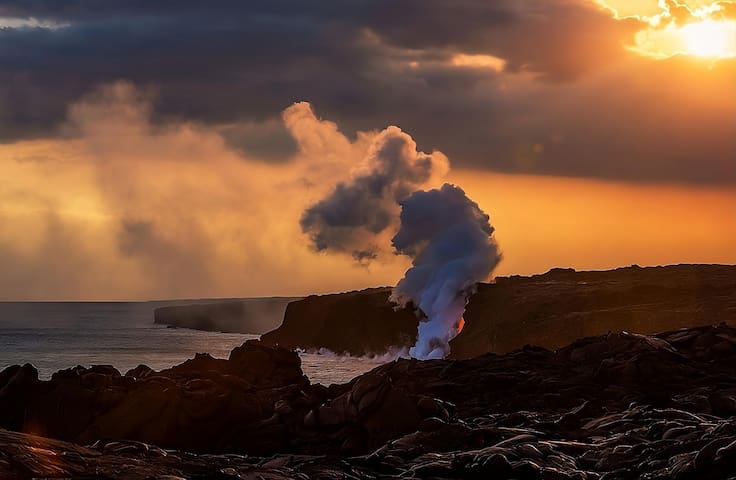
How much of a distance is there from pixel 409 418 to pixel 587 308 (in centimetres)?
9798

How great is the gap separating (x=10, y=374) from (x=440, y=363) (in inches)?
906

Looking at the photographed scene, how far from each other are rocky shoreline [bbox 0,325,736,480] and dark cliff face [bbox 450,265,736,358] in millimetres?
58545

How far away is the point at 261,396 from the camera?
48156 millimetres

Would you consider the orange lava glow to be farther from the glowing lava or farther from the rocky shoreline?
the rocky shoreline

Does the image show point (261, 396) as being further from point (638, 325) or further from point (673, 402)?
point (638, 325)


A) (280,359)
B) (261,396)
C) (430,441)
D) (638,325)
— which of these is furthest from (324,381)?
(430,441)

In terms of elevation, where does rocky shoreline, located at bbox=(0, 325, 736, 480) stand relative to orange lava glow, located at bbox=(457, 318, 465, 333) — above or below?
below

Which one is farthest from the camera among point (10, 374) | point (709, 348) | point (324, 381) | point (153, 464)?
point (324, 381)

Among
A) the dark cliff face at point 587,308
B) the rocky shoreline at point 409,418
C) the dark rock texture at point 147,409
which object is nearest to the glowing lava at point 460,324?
the dark cliff face at point 587,308

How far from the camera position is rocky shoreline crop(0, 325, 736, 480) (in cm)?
3084

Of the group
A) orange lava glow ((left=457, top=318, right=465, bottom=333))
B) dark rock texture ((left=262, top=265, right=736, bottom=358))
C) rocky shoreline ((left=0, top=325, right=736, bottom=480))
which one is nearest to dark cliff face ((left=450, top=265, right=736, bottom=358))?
dark rock texture ((left=262, top=265, right=736, bottom=358))

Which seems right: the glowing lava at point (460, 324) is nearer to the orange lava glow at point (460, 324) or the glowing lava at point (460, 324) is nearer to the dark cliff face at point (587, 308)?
the orange lava glow at point (460, 324)

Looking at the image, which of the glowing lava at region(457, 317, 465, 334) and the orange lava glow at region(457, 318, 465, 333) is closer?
the glowing lava at region(457, 317, 465, 334)

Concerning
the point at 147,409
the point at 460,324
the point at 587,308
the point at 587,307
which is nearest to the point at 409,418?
the point at 147,409
